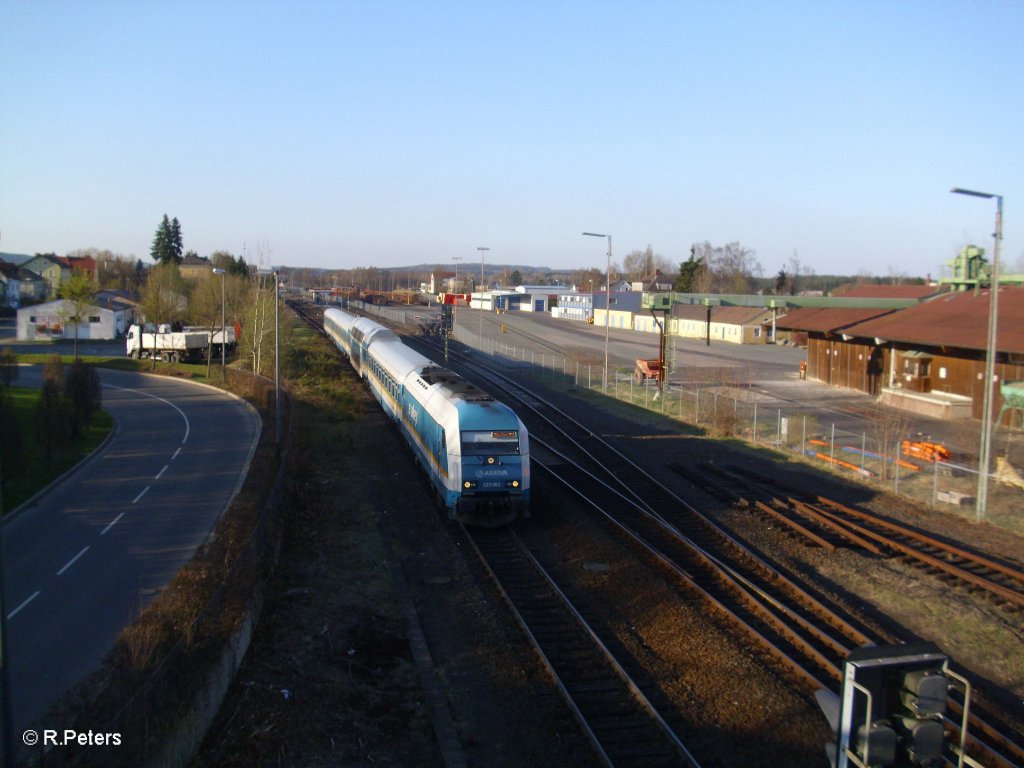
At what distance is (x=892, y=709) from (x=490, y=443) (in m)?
12.7

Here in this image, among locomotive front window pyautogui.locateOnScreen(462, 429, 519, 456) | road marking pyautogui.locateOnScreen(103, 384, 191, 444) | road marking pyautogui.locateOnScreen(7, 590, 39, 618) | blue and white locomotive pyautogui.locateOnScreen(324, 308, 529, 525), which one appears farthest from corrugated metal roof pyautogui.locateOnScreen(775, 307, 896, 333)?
road marking pyautogui.locateOnScreen(7, 590, 39, 618)

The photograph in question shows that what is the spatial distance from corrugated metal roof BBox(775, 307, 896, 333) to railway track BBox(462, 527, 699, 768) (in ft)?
110

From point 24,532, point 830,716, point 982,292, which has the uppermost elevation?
point 982,292

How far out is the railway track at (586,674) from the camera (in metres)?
8.62

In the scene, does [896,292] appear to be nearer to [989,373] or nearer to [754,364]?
[754,364]

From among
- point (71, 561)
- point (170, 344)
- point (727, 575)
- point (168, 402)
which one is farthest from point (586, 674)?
point (170, 344)

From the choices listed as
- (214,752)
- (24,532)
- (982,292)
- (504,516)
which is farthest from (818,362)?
(214,752)

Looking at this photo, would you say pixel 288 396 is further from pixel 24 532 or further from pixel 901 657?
pixel 901 657

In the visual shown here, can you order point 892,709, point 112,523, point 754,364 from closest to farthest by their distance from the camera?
point 892,709 < point 112,523 < point 754,364

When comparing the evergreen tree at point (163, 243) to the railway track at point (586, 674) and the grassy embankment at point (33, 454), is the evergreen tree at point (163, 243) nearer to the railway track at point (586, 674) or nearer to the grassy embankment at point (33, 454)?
the grassy embankment at point (33, 454)

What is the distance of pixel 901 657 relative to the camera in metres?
4.18

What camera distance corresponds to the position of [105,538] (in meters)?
17.6

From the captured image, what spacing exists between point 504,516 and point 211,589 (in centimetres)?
719

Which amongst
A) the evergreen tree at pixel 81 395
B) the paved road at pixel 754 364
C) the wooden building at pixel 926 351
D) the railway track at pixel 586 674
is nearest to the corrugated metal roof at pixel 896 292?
the wooden building at pixel 926 351
